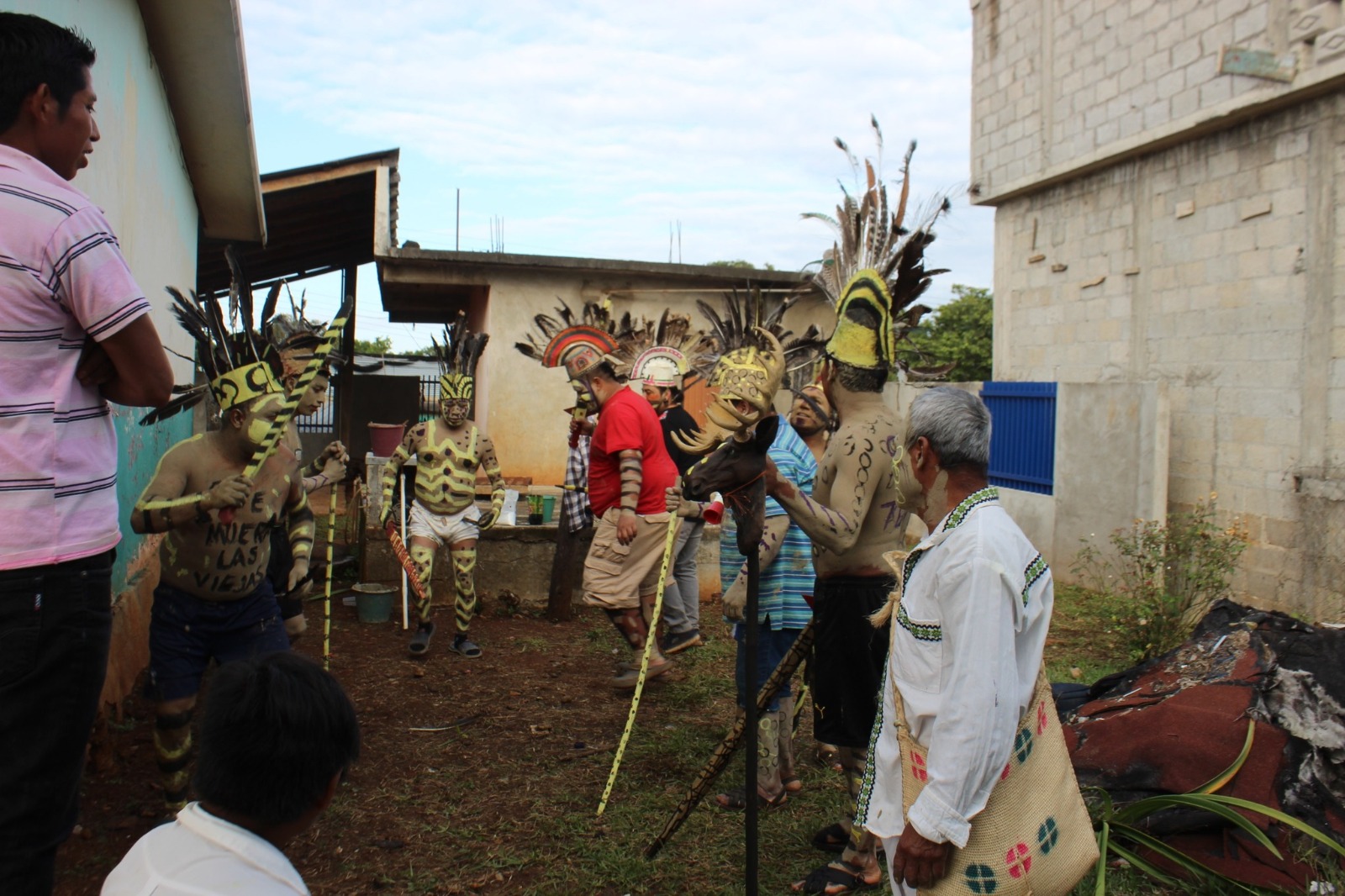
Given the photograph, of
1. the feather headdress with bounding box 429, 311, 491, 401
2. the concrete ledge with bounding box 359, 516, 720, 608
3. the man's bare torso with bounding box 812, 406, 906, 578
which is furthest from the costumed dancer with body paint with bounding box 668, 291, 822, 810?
the concrete ledge with bounding box 359, 516, 720, 608

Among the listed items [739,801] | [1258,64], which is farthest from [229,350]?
[1258,64]

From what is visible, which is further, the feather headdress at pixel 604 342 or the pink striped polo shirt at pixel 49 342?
the feather headdress at pixel 604 342

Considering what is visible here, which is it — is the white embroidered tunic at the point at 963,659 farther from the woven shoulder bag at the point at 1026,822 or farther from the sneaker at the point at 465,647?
the sneaker at the point at 465,647

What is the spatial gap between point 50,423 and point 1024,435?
10.5 m

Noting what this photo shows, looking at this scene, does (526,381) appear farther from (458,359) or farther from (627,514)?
(627,514)

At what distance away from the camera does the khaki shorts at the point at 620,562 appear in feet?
20.7

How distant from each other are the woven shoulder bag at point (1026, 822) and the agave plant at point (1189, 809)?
1.31 meters

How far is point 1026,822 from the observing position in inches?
86.5

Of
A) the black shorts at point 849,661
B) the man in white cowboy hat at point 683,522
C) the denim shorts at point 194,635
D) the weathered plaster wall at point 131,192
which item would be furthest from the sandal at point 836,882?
the weathered plaster wall at point 131,192

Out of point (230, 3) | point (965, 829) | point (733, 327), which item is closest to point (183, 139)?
point (230, 3)

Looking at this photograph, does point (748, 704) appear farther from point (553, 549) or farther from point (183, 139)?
point (183, 139)

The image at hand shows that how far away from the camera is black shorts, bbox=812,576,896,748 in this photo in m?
3.72

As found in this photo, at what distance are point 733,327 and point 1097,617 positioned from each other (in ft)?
14.9

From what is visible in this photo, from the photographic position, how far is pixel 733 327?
668cm
